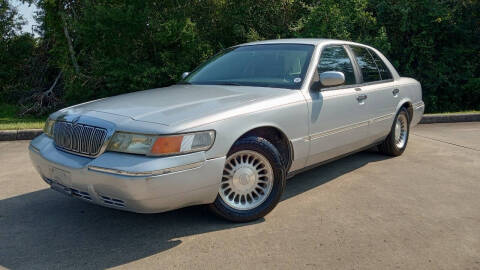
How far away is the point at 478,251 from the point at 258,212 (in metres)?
1.59

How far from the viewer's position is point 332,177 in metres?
4.93

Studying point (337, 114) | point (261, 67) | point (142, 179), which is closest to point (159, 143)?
point (142, 179)

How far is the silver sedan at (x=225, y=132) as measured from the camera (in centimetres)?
302

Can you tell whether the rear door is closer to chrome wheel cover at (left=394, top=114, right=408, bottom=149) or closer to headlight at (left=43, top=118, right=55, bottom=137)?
chrome wheel cover at (left=394, top=114, right=408, bottom=149)

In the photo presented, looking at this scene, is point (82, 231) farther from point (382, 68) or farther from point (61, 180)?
point (382, 68)

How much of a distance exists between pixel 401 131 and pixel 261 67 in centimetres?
260

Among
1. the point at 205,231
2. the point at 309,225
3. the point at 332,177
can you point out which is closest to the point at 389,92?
the point at 332,177

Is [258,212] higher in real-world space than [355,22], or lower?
lower

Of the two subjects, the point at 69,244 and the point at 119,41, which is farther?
the point at 119,41

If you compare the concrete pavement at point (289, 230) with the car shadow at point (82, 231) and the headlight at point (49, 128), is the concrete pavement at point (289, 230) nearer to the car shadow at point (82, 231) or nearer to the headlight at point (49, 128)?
the car shadow at point (82, 231)

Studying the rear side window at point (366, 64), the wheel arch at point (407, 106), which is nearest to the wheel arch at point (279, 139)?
the rear side window at point (366, 64)

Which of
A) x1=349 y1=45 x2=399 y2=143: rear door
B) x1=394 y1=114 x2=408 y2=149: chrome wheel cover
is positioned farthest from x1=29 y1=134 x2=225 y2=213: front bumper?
x1=394 y1=114 x2=408 y2=149: chrome wheel cover

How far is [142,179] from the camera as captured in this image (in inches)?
114

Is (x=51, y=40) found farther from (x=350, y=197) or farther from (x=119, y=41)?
(x=350, y=197)
